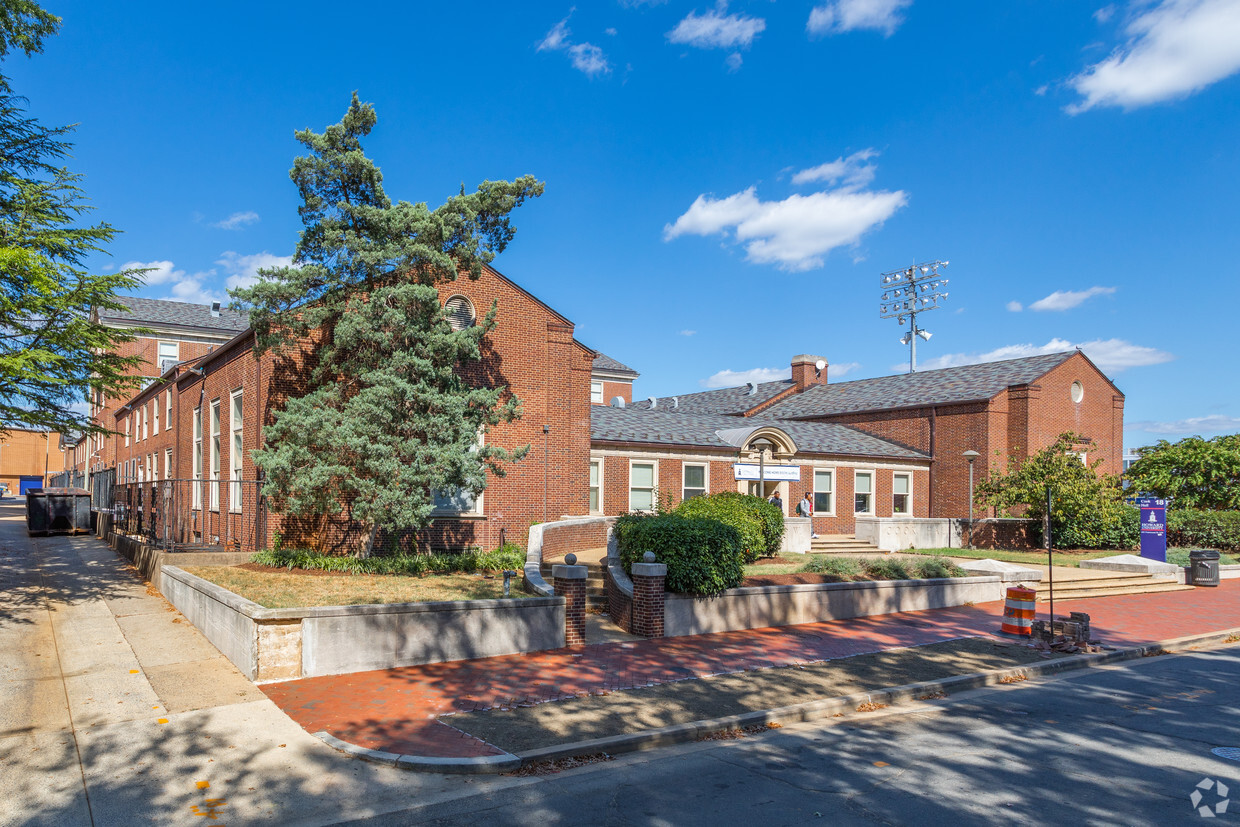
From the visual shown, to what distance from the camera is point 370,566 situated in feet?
49.5

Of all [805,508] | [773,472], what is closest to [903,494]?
[805,508]

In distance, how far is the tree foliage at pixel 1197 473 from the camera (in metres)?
30.7

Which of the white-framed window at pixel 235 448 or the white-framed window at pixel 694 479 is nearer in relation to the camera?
the white-framed window at pixel 235 448

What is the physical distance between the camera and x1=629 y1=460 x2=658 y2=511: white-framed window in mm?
25812

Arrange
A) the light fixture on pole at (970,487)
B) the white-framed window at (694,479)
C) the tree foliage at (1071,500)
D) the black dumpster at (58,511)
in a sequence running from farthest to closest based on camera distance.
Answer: the light fixture on pole at (970,487) < the black dumpster at (58,511) < the tree foliage at (1071,500) < the white-framed window at (694,479)

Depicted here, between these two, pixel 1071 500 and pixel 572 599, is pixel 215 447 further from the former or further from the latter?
pixel 1071 500

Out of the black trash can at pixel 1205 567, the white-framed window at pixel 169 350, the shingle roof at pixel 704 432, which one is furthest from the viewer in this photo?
the white-framed window at pixel 169 350

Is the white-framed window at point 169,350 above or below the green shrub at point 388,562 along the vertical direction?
above

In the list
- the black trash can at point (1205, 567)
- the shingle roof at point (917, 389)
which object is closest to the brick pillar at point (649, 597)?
the black trash can at point (1205, 567)

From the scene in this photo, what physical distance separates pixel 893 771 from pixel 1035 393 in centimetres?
2974

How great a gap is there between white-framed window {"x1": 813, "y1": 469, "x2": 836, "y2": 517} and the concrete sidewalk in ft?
76.8

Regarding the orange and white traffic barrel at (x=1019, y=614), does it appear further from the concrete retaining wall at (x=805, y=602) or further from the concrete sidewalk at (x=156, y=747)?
the concrete sidewalk at (x=156, y=747)

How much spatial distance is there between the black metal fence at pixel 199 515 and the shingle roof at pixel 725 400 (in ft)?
80.1

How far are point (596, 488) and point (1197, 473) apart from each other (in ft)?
82.2
